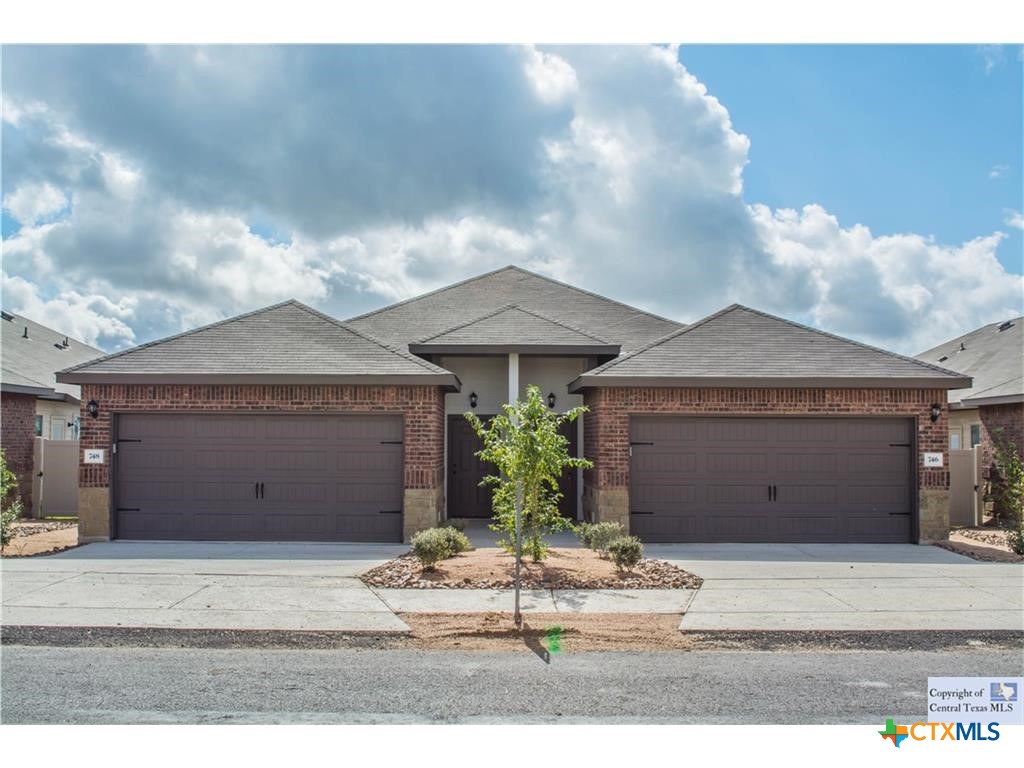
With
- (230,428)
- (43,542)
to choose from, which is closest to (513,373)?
(230,428)

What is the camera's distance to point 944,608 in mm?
8805

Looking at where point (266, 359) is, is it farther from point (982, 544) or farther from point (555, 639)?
point (982, 544)

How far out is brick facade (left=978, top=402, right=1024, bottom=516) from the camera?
55.4 ft

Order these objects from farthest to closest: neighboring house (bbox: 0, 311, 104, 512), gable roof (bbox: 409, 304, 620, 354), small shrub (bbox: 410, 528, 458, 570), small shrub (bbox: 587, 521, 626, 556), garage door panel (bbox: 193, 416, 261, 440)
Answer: neighboring house (bbox: 0, 311, 104, 512), gable roof (bbox: 409, 304, 620, 354), garage door panel (bbox: 193, 416, 261, 440), small shrub (bbox: 587, 521, 626, 556), small shrub (bbox: 410, 528, 458, 570)

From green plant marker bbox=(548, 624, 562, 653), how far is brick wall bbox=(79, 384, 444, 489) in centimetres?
578

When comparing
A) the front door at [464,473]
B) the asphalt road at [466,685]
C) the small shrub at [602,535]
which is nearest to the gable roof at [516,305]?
the front door at [464,473]

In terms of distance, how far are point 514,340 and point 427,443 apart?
3.02 metres

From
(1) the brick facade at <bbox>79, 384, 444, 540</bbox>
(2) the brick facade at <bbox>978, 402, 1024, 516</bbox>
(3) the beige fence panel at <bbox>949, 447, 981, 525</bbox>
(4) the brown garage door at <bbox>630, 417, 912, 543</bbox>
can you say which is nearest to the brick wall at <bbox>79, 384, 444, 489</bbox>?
(1) the brick facade at <bbox>79, 384, 444, 540</bbox>

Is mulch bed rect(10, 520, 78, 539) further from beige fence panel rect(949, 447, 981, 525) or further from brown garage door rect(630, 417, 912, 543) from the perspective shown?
beige fence panel rect(949, 447, 981, 525)

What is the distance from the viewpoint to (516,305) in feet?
62.3

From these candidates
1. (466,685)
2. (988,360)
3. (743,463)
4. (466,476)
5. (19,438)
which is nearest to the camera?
(466,685)

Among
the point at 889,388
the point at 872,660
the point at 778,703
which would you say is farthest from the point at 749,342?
the point at 778,703

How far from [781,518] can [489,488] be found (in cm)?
590
